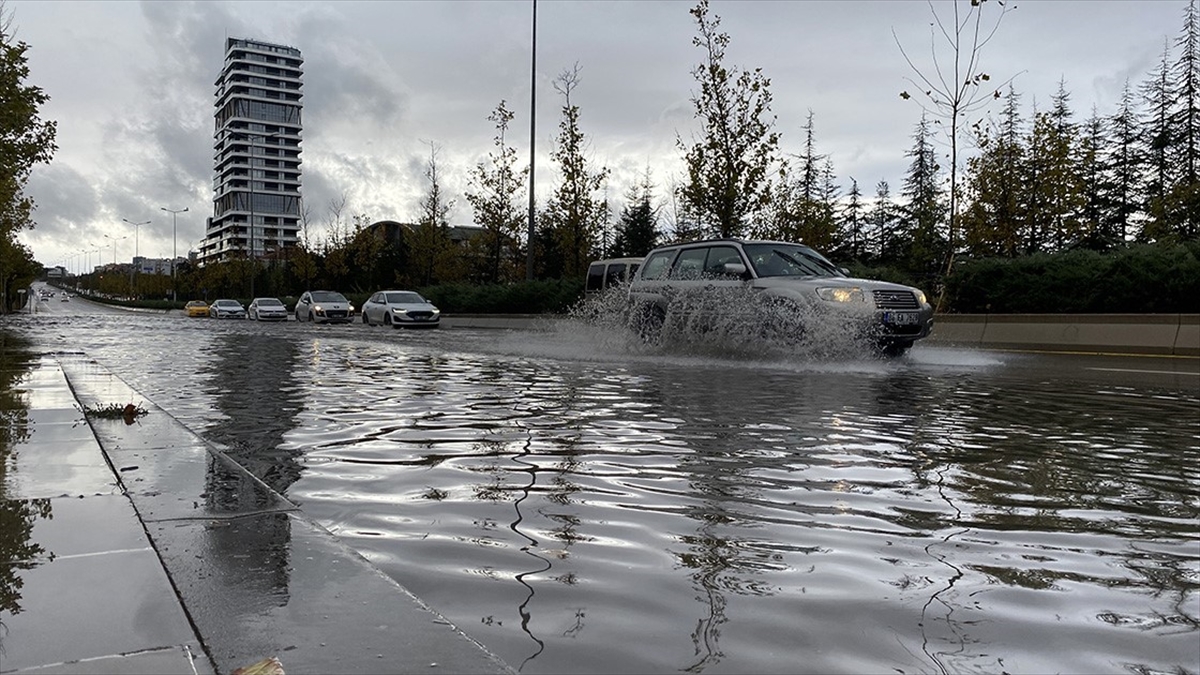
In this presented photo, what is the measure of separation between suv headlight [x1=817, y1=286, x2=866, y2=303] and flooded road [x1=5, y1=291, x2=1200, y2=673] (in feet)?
12.2

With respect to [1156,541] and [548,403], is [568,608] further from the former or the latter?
[548,403]

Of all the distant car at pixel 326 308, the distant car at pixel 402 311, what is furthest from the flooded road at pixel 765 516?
the distant car at pixel 326 308

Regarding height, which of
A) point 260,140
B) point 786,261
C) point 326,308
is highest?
point 260,140

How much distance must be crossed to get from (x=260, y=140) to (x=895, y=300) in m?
175

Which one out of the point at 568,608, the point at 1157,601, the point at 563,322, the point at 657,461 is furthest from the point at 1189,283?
the point at 563,322

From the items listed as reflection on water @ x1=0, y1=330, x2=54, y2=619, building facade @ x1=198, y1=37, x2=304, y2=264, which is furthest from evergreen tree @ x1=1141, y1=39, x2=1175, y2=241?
building facade @ x1=198, y1=37, x2=304, y2=264

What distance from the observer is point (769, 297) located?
14250 mm

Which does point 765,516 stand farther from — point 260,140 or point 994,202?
point 260,140

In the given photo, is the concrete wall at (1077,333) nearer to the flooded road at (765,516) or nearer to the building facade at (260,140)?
the flooded road at (765,516)

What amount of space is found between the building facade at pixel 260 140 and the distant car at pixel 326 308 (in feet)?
415

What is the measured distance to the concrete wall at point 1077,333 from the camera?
54.0 ft

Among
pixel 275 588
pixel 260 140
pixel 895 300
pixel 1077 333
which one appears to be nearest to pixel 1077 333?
pixel 1077 333

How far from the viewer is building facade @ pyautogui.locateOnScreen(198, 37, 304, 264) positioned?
557 ft

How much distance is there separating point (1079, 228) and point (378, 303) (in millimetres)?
25162
